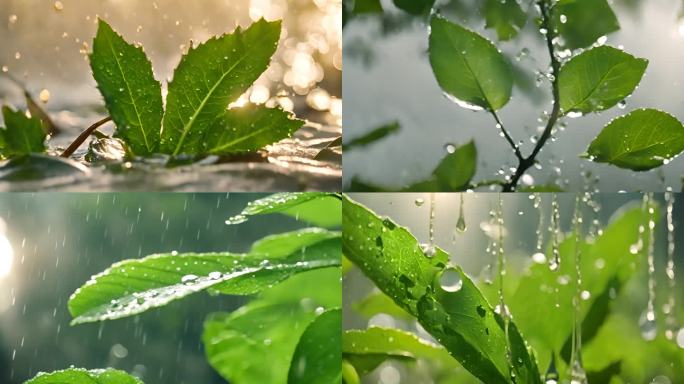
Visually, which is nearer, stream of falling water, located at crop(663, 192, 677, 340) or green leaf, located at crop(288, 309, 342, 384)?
green leaf, located at crop(288, 309, 342, 384)

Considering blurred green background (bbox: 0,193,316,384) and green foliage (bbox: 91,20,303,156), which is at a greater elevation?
green foliage (bbox: 91,20,303,156)

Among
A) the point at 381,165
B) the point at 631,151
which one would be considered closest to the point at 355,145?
the point at 381,165

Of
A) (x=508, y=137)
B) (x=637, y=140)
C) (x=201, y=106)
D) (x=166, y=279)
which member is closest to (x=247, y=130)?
(x=201, y=106)

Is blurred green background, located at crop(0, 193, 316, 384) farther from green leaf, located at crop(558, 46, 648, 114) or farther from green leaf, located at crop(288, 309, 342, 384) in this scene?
green leaf, located at crop(558, 46, 648, 114)

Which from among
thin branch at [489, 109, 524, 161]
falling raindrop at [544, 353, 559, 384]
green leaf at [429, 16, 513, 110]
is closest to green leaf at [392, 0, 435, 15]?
green leaf at [429, 16, 513, 110]

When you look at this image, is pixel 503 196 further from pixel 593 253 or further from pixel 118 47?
pixel 118 47

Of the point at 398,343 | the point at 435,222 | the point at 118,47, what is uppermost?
the point at 118,47
